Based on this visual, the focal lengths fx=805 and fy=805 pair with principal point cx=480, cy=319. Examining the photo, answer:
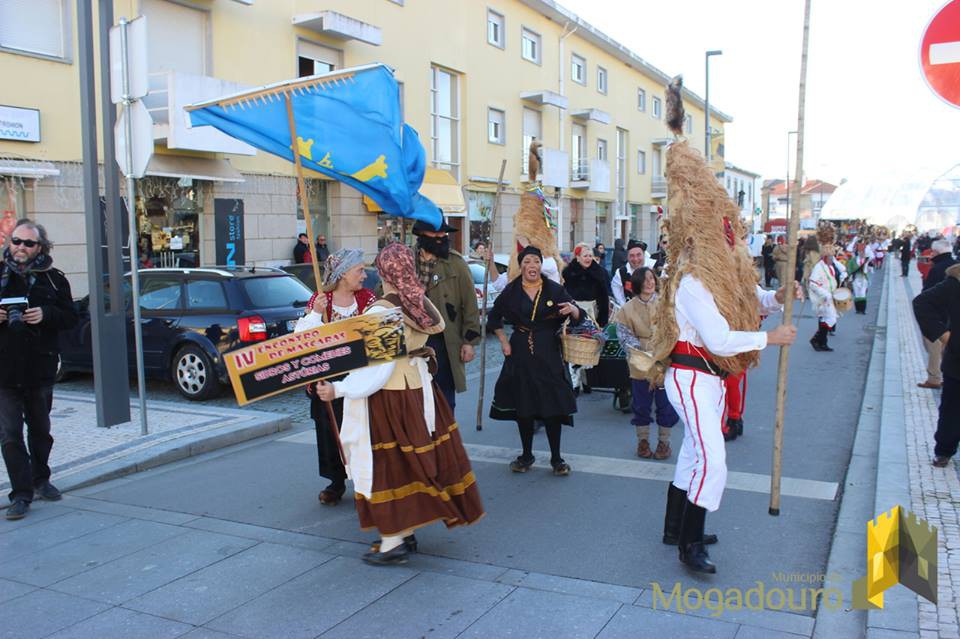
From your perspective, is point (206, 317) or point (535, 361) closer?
point (535, 361)

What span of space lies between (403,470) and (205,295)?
6.14 meters

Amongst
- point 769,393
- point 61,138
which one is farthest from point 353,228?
point 769,393

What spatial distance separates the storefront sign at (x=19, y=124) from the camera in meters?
12.9

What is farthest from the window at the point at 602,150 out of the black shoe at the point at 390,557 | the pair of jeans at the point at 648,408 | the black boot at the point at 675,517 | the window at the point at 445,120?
the black shoe at the point at 390,557

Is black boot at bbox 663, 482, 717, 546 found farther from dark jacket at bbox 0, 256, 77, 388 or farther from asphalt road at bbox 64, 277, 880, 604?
dark jacket at bbox 0, 256, 77, 388

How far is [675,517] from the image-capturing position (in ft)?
14.9

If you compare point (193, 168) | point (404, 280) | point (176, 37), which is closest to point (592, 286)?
point (404, 280)

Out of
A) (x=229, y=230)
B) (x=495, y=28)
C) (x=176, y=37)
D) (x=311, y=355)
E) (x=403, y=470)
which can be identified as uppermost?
(x=495, y=28)

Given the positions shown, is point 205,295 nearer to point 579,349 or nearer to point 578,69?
point 579,349

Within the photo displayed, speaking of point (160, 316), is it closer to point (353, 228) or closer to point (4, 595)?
point (4, 595)

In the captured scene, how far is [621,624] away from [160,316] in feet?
25.2

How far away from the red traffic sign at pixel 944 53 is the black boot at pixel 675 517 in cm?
242

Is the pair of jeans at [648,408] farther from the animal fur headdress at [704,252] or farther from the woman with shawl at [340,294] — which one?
the woman with shawl at [340,294]

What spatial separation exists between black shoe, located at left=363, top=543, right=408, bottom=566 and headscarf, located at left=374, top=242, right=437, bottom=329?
48.2 inches
